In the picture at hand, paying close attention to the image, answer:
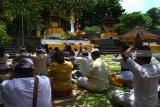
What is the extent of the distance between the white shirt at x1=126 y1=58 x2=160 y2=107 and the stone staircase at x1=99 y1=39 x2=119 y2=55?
1196 inches

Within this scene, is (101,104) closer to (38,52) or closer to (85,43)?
(38,52)

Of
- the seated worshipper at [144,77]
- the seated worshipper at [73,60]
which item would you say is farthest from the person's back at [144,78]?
the seated worshipper at [73,60]

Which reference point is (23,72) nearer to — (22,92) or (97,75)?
(22,92)

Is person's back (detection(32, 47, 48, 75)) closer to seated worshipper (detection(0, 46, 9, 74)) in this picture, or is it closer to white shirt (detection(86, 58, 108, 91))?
white shirt (detection(86, 58, 108, 91))

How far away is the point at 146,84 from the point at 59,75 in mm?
3660

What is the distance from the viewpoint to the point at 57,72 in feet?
30.1

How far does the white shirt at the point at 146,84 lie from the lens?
18.7 feet

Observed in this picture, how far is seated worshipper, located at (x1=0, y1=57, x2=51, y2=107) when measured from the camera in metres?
4.39

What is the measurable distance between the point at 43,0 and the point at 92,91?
649cm

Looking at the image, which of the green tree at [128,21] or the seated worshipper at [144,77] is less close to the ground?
the green tree at [128,21]

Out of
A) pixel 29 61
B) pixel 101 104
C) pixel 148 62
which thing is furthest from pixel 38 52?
pixel 29 61

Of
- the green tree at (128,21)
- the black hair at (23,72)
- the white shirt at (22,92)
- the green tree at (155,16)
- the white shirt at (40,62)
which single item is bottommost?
the white shirt at (40,62)

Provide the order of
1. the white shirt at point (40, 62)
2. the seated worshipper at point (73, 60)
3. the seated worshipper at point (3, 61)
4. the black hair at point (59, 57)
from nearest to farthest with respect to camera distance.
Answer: the black hair at point (59, 57) → the white shirt at point (40, 62) → the seated worshipper at point (3, 61) → the seated worshipper at point (73, 60)

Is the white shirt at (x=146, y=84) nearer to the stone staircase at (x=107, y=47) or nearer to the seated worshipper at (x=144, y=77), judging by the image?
the seated worshipper at (x=144, y=77)
